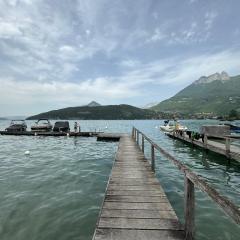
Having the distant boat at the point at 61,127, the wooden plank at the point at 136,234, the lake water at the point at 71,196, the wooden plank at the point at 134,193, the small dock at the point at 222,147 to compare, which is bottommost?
the lake water at the point at 71,196

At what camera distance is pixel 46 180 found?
14391 mm

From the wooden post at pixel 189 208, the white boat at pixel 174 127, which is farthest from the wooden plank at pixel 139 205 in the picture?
the white boat at pixel 174 127

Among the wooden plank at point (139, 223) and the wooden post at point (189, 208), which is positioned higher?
the wooden post at point (189, 208)

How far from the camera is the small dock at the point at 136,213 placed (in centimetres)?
586

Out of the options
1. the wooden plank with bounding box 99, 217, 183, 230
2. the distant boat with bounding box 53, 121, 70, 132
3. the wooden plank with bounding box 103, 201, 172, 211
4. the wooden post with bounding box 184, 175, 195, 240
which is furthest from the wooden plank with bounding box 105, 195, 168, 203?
the distant boat with bounding box 53, 121, 70, 132

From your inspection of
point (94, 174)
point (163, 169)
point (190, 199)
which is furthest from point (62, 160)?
point (190, 199)

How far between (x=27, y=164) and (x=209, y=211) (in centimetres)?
1364

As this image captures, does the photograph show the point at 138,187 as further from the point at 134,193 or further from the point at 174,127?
the point at 174,127

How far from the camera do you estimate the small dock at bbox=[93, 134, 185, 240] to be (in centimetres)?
586

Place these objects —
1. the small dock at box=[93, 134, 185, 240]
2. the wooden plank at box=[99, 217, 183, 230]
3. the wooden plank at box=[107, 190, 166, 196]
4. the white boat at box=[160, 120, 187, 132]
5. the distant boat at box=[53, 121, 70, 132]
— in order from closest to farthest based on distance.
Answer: the small dock at box=[93, 134, 185, 240] → the wooden plank at box=[99, 217, 183, 230] → the wooden plank at box=[107, 190, 166, 196] → the white boat at box=[160, 120, 187, 132] → the distant boat at box=[53, 121, 70, 132]

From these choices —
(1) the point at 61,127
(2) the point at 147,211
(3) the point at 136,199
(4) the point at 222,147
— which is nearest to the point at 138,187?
(3) the point at 136,199

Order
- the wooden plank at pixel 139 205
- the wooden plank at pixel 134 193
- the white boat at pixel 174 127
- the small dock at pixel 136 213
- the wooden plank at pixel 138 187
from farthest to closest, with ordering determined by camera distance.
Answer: the white boat at pixel 174 127, the wooden plank at pixel 138 187, the wooden plank at pixel 134 193, the wooden plank at pixel 139 205, the small dock at pixel 136 213

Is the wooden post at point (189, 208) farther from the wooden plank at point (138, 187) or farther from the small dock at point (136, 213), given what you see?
the wooden plank at point (138, 187)

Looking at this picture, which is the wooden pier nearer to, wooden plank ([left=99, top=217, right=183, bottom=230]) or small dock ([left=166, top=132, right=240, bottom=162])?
wooden plank ([left=99, top=217, right=183, bottom=230])
